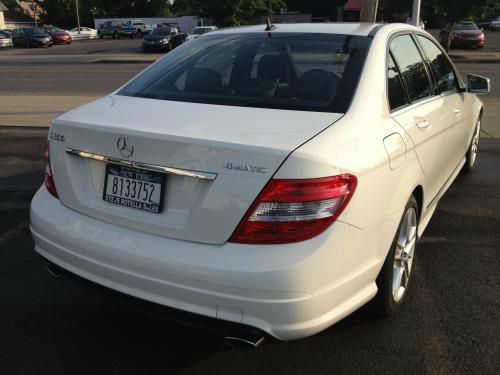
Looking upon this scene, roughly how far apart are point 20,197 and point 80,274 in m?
3.09

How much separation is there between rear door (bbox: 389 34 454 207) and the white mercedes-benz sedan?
24 millimetres

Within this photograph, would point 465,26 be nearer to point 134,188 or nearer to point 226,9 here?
point 226,9

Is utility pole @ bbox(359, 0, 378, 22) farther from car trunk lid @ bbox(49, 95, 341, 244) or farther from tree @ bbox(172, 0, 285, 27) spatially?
tree @ bbox(172, 0, 285, 27)

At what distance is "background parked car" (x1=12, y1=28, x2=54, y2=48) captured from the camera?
40969mm

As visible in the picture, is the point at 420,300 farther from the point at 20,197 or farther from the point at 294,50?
the point at 20,197

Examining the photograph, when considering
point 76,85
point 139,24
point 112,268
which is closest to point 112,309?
point 112,268

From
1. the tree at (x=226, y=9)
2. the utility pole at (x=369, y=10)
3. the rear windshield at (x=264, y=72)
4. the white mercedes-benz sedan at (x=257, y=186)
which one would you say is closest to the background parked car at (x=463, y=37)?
the tree at (x=226, y=9)

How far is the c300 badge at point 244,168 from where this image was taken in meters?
2.13

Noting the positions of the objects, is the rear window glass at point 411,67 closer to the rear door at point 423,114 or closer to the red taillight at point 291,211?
the rear door at point 423,114

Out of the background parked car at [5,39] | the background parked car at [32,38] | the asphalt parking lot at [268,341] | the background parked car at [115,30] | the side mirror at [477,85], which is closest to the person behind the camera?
the asphalt parking lot at [268,341]

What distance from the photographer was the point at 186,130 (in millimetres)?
2365

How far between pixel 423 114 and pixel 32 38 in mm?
43281

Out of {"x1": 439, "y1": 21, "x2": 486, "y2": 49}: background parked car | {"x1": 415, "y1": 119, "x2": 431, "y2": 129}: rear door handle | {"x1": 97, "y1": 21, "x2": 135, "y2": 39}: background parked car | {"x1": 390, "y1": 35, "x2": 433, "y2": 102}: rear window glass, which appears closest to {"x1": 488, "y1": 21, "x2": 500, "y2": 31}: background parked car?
{"x1": 439, "y1": 21, "x2": 486, "y2": 49}: background parked car

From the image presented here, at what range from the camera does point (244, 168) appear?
2.15 m
